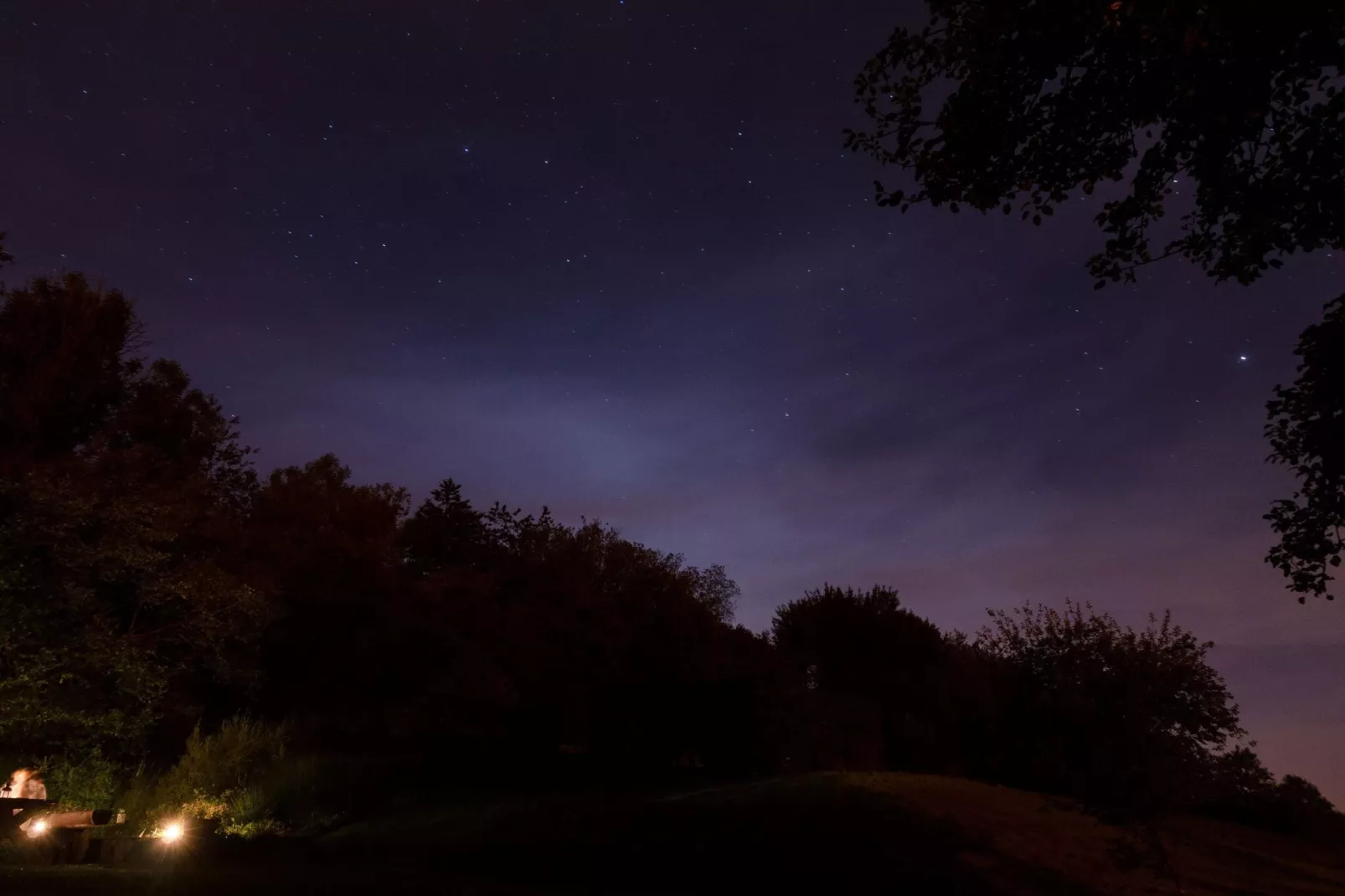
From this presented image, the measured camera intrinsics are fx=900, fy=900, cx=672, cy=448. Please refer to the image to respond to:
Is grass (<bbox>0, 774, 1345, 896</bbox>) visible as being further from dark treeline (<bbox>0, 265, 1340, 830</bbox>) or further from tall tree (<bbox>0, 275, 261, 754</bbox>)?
tall tree (<bbox>0, 275, 261, 754</bbox>)

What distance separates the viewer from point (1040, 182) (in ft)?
34.3

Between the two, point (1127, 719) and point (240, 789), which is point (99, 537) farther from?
point (1127, 719)

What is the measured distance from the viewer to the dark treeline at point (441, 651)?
515 inches

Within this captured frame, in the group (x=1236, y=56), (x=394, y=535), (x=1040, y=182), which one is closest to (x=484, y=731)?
(x=394, y=535)

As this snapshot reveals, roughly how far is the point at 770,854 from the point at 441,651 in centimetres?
2098

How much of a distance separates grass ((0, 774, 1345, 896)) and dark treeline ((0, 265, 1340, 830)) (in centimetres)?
137

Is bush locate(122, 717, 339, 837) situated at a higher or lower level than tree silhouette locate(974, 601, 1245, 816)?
lower

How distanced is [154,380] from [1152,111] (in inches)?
890

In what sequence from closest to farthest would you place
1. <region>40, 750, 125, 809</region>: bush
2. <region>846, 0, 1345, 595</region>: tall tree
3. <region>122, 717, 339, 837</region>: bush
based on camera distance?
1. <region>846, 0, 1345, 595</region>: tall tree
2. <region>40, 750, 125, 809</region>: bush
3. <region>122, 717, 339, 837</region>: bush

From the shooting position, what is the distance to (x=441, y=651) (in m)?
33.1

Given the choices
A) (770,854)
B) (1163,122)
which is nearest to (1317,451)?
(1163,122)

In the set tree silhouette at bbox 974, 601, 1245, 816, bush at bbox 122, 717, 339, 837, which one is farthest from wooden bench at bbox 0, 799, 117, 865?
tree silhouette at bbox 974, 601, 1245, 816

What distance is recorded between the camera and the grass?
42.7 feet

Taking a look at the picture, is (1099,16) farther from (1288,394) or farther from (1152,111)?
(1288,394)
